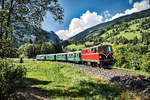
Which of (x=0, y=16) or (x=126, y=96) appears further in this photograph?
(x=126, y=96)

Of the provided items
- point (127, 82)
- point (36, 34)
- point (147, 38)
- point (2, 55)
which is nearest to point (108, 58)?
point (127, 82)

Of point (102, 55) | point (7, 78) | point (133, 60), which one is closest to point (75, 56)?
point (102, 55)

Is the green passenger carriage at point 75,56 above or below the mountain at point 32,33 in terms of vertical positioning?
below

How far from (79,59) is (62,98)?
1878cm

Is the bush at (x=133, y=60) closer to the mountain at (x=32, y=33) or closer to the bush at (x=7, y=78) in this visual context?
the mountain at (x=32, y=33)

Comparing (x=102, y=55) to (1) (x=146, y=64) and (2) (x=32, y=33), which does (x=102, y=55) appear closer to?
(1) (x=146, y=64)

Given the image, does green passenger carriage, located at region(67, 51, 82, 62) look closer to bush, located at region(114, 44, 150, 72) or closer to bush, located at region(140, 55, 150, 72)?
bush, located at region(114, 44, 150, 72)

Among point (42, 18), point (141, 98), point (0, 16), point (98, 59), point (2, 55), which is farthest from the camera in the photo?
point (98, 59)

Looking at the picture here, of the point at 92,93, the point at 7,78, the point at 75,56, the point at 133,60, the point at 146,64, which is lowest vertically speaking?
the point at 92,93

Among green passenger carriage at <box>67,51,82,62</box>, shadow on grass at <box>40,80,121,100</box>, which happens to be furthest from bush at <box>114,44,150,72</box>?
shadow on grass at <box>40,80,121,100</box>

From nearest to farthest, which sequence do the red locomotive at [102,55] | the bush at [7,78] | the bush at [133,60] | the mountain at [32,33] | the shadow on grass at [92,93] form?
the bush at [7,78]
the shadow on grass at [92,93]
the mountain at [32,33]
the red locomotive at [102,55]
the bush at [133,60]

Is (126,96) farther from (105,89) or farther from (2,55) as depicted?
(2,55)

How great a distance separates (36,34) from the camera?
30.0 ft

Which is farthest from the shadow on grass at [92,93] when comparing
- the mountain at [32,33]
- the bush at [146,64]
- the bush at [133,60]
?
the bush at [133,60]
